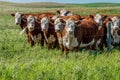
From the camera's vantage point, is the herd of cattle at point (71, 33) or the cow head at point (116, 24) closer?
the herd of cattle at point (71, 33)

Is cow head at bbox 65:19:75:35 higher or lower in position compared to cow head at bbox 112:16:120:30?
higher

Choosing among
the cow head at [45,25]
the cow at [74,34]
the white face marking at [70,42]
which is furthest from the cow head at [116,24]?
the white face marking at [70,42]

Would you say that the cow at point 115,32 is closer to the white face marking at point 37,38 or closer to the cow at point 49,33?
the cow at point 49,33

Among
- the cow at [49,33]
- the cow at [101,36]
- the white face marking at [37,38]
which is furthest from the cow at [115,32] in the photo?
the white face marking at [37,38]

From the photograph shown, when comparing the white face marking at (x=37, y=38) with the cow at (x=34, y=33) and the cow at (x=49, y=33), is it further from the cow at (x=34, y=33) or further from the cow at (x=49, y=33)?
the cow at (x=49, y=33)

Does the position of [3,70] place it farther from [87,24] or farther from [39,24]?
[39,24]

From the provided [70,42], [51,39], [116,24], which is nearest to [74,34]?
[70,42]

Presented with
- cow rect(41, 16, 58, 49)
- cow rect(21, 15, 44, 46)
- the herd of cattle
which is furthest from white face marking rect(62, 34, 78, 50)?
cow rect(21, 15, 44, 46)

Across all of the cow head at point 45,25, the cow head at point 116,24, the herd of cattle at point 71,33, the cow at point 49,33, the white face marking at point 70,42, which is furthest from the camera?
the cow head at point 116,24

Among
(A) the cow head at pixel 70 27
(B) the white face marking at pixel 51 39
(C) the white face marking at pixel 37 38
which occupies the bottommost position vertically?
(C) the white face marking at pixel 37 38

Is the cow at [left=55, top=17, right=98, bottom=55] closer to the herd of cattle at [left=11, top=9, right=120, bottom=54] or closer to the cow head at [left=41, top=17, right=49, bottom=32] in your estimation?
the herd of cattle at [left=11, top=9, right=120, bottom=54]

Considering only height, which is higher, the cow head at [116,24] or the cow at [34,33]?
the cow head at [116,24]

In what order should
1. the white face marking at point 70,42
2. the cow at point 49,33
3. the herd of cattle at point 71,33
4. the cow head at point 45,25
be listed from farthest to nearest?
1. the cow head at point 45,25
2. the cow at point 49,33
3. the herd of cattle at point 71,33
4. the white face marking at point 70,42

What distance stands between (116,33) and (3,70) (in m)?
8.96
